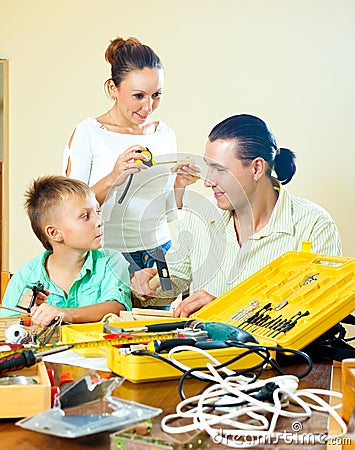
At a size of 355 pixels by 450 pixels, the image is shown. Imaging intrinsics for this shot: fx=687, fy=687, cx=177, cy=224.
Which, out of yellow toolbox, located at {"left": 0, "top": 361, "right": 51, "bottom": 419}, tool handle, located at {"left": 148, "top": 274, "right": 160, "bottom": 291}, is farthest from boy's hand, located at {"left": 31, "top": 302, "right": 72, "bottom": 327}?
yellow toolbox, located at {"left": 0, "top": 361, "right": 51, "bottom": 419}

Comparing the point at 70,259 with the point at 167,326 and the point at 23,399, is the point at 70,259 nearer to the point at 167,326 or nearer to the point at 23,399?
the point at 167,326

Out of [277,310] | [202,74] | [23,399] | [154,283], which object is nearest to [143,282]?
[154,283]

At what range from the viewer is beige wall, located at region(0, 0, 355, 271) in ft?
10.4

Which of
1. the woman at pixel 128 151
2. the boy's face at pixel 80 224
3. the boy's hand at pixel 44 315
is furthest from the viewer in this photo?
the boy's face at pixel 80 224

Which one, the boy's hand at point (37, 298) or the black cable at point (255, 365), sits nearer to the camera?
the black cable at point (255, 365)

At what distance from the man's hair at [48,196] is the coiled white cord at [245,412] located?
3.52 ft

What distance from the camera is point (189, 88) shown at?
3377mm

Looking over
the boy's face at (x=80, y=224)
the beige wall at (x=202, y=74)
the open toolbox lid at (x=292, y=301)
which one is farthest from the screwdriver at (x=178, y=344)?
the beige wall at (x=202, y=74)

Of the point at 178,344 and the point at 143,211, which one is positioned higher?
the point at 143,211

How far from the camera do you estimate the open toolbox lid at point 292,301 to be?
1.05m

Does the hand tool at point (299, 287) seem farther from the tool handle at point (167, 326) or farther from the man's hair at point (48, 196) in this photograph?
the man's hair at point (48, 196)

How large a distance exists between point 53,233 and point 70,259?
0.10 m

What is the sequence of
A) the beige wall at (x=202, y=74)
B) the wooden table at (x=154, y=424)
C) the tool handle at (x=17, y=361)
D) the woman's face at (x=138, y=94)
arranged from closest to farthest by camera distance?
the wooden table at (x=154, y=424), the tool handle at (x=17, y=361), the woman's face at (x=138, y=94), the beige wall at (x=202, y=74)

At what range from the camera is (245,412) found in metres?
0.73
